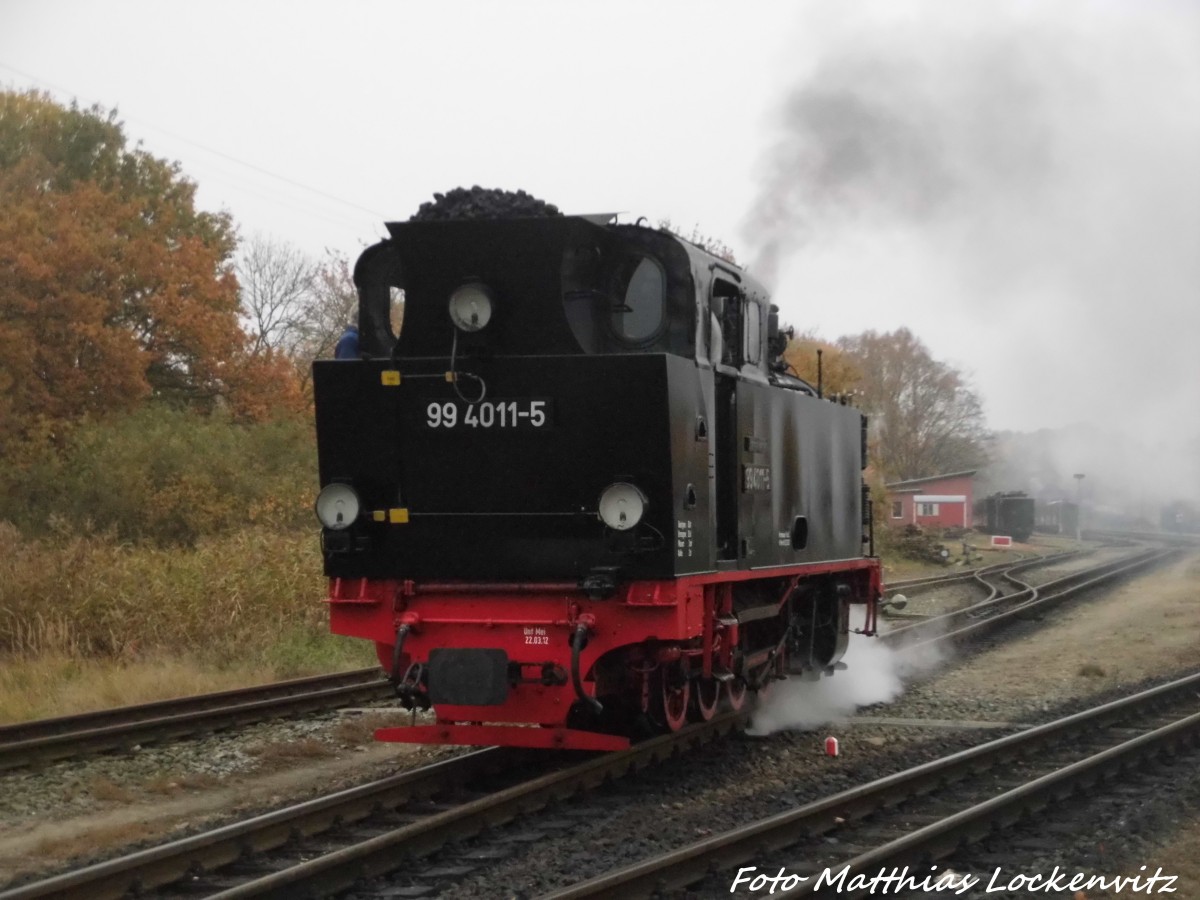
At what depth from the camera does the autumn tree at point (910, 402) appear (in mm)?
62875

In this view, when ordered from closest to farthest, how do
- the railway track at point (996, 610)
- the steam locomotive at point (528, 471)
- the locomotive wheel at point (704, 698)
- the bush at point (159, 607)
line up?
1. the steam locomotive at point (528, 471)
2. the locomotive wheel at point (704, 698)
3. the bush at point (159, 607)
4. the railway track at point (996, 610)

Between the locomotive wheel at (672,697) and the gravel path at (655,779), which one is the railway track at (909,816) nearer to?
the gravel path at (655,779)

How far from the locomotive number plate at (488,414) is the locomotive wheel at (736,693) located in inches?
110

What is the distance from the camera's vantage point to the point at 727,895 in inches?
241

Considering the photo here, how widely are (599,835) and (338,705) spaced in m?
4.92

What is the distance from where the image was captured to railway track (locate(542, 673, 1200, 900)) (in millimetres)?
6145

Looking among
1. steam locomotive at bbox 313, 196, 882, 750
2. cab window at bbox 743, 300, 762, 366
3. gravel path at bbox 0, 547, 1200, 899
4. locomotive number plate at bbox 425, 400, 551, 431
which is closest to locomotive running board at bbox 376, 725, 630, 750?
steam locomotive at bbox 313, 196, 882, 750

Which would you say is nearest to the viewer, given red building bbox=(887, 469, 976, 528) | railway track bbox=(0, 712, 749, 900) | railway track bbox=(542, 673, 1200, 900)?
railway track bbox=(0, 712, 749, 900)

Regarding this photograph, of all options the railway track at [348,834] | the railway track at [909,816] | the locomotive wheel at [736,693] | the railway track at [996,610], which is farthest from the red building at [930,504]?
the railway track at [348,834]

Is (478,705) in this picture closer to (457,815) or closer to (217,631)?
(457,815)

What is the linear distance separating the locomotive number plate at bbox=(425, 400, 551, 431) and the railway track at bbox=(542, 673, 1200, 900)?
251 cm

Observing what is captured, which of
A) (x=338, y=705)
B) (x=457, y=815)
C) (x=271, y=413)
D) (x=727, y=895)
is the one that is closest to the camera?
(x=727, y=895)

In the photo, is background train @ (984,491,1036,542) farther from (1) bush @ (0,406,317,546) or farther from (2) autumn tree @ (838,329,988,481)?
(1) bush @ (0,406,317,546)

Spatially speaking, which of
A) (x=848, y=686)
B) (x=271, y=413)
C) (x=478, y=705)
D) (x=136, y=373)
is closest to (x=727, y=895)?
(x=478, y=705)
